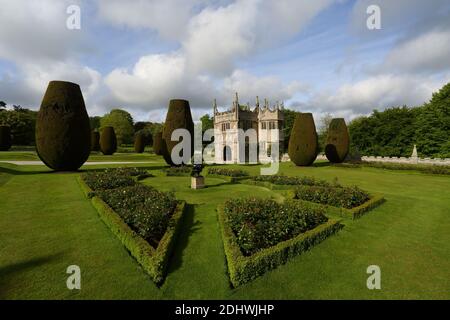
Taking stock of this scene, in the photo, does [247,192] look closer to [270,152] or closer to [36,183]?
[36,183]

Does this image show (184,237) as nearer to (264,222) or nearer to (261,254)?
(264,222)

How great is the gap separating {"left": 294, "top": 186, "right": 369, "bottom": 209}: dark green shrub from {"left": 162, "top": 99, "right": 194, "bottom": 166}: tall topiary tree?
17233 mm

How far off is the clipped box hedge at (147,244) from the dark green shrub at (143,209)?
0.88 feet

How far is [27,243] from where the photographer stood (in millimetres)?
7059

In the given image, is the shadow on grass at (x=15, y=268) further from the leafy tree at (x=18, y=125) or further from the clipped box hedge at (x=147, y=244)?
the leafy tree at (x=18, y=125)

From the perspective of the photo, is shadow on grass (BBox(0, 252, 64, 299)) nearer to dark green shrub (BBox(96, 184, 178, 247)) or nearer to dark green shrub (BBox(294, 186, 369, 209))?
dark green shrub (BBox(96, 184, 178, 247))

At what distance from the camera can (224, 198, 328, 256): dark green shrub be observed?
7.11m

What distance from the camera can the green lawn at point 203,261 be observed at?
5473 millimetres

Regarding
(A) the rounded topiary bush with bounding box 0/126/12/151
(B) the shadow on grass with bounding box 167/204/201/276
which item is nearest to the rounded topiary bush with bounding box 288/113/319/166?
(B) the shadow on grass with bounding box 167/204/201/276

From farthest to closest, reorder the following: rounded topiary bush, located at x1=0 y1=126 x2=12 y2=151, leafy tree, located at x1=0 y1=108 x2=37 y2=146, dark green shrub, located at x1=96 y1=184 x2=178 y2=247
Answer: leafy tree, located at x1=0 y1=108 x2=37 y2=146 → rounded topiary bush, located at x1=0 y1=126 x2=12 y2=151 → dark green shrub, located at x1=96 y1=184 x2=178 y2=247
